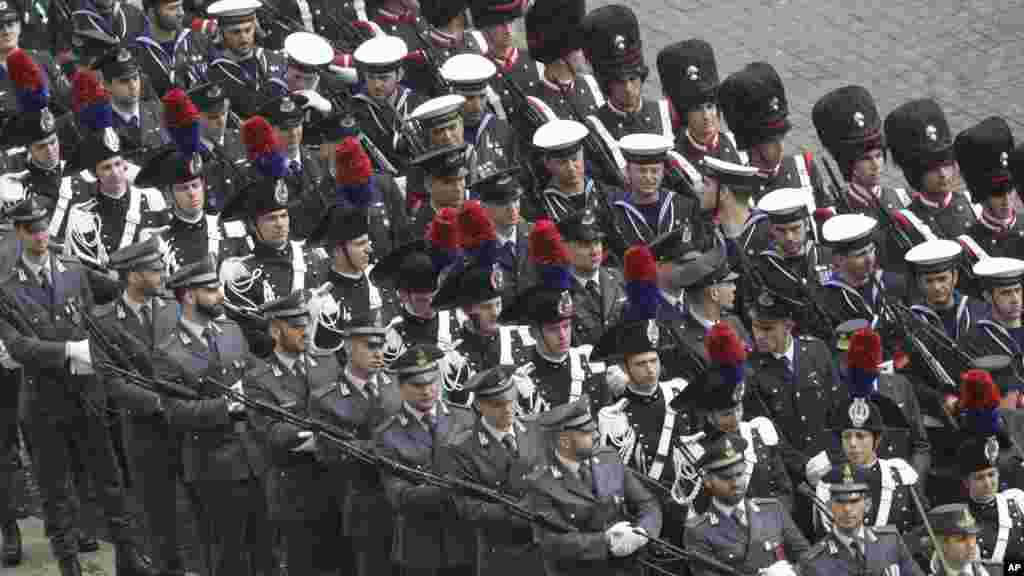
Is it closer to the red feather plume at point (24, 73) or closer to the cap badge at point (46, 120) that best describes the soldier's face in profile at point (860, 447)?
the cap badge at point (46, 120)

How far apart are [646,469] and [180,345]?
10.3ft

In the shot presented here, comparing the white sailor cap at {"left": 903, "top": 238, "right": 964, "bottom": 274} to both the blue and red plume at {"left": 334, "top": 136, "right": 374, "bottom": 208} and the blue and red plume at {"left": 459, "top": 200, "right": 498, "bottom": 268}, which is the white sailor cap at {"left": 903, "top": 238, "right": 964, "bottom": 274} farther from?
the blue and red plume at {"left": 334, "top": 136, "right": 374, "bottom": 208}

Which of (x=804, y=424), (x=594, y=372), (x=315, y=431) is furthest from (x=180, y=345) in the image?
(x=804, y=424)

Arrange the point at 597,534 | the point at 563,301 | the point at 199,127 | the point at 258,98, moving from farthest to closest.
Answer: the point at 258,98 → the point at 199,127 → the point at 563,301 → the point at 597,534

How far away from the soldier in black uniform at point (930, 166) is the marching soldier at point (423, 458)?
17.7 ft

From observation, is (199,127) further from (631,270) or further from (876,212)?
(876,212)

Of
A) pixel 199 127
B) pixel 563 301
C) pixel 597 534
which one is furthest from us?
pixel 199 127

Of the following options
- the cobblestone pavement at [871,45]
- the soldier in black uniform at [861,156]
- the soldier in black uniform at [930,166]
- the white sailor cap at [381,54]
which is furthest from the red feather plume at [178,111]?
the cobblestone pavement at [871,45]

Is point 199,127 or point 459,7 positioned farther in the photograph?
point 459,7

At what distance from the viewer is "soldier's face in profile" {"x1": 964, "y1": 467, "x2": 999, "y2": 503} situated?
23.0 meters

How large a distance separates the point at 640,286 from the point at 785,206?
2228mm

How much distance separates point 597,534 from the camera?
71.3 feet

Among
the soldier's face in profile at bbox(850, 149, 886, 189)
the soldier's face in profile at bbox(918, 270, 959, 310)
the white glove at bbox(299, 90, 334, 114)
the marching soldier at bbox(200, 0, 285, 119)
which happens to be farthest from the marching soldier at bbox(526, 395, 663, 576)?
the marching soldier at bbox(200, 0, 285, 119)

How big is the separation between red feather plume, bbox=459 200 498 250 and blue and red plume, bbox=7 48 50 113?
3632 mm
